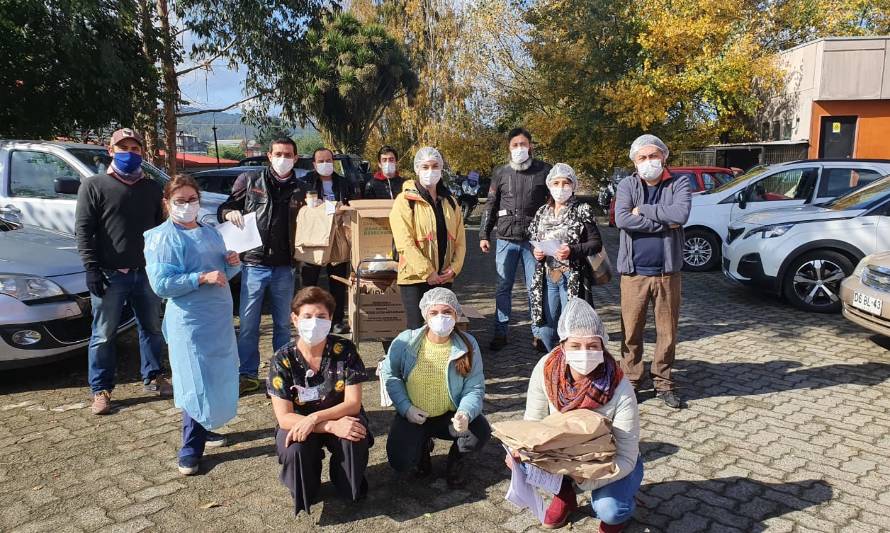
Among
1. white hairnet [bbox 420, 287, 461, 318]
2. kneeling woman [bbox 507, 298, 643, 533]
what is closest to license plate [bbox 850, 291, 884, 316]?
kneeling woman [bbox 507, 298, 643, 533]

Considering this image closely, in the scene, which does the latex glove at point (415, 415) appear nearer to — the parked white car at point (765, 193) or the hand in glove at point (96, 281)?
the hand in glove at point (96, 281)

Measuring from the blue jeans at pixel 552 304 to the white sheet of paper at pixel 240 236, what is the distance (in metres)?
2.51

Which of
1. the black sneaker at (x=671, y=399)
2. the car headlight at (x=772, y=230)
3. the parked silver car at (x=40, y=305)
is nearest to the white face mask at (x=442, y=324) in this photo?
the black sneaker at (x=671, y=399)

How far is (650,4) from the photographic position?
18.4m

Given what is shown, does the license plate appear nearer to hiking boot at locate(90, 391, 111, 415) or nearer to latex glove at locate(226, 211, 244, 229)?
latex glove at locate(226, 211, 244, 229)

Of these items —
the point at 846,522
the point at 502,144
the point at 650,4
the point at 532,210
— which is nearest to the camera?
the point at 846,522

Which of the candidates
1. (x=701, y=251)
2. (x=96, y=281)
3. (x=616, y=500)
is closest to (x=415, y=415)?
(x=616, y=500)

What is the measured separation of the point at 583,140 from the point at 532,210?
15.0 metres

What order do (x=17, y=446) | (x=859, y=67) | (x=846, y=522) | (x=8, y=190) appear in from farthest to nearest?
(x=859, y=67)
(x=8, y=190)
(x=17, y=446)
(x=846, y=522)

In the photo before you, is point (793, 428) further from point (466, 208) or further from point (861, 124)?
point (861, 124)

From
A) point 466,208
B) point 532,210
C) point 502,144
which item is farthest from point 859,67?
point 532,210

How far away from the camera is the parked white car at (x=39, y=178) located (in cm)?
682

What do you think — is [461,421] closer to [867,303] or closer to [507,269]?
[507,269]

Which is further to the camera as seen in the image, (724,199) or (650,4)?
(650,4)
